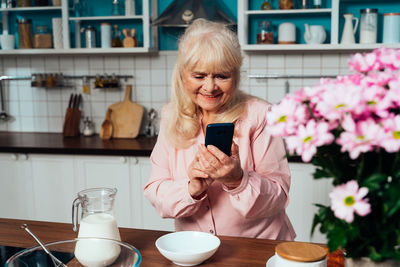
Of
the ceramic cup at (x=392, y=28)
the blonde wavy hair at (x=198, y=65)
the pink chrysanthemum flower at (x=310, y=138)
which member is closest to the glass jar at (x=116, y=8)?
the blonde wavy hair at (x=198, y=65)

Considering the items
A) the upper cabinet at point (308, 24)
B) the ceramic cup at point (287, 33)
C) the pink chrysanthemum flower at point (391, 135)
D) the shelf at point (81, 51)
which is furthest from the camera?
the shelf at point (81, 51)

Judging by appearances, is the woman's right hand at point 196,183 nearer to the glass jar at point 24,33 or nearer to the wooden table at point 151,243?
the wooden table at point 151,243

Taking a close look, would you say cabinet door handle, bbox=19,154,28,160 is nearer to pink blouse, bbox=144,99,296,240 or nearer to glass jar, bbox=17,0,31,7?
glass jar, bbox=17,0,31,7

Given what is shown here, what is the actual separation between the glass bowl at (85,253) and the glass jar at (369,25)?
2253 mm

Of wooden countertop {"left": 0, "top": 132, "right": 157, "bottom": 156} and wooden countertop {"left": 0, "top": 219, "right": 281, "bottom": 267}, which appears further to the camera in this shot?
wooden countertop {"left": 0, "top": 132, "right": 157, "bottom": 156}

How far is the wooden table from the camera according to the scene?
1168 mm

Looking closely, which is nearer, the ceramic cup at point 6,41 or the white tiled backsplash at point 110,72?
the white tiled backsplash at point 110,72

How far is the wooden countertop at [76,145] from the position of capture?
2.79m

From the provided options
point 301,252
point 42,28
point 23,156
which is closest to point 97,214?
point 301,252

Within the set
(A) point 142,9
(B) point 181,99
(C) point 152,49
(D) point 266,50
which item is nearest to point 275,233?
(B) point 181,99

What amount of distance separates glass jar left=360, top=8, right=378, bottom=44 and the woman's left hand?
180 centimetres

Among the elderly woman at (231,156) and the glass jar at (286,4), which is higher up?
the glass jar at (286,4)

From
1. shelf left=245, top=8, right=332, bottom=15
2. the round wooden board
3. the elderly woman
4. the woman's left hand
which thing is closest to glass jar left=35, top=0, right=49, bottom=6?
shelf left=245, top=8, right=332, bottom=15

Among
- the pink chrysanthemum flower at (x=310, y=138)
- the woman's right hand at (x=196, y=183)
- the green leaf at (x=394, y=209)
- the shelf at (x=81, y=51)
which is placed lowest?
the woman's right hand at (x=196, y=183)
